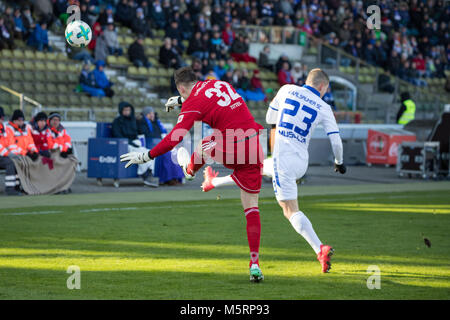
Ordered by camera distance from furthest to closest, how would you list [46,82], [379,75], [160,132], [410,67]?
1. [410,67]
2. [379,75]
3. [46,82]
4. [160,132]

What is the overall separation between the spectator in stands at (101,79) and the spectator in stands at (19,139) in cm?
824

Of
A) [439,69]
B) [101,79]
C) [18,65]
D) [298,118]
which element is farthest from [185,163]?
[439,69]

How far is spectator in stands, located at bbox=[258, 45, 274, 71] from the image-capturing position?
30.2 metres

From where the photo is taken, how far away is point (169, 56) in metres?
27.3

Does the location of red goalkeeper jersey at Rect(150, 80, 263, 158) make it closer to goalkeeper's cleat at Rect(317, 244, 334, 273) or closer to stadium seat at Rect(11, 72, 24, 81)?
goalkeeper's cleat at Rect(317, 244, 334, 273)

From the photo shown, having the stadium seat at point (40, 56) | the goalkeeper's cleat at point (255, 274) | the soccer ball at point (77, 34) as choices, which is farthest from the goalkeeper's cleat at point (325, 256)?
the stadium seat at point (40, 56)

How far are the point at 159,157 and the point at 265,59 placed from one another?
1295 centimetres

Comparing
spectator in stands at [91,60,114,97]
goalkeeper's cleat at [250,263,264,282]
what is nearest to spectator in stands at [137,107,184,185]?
spectator in stands at [91,60,114,97]

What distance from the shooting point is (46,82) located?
24.3m

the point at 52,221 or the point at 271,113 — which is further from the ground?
the point at 271,113

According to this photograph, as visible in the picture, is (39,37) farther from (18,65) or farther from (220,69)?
(220,69)

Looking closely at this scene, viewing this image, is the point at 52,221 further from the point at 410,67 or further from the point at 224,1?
the point at 410,67

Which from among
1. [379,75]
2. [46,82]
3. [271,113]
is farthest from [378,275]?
[379,75]

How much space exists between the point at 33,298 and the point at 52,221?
5.58 metres
